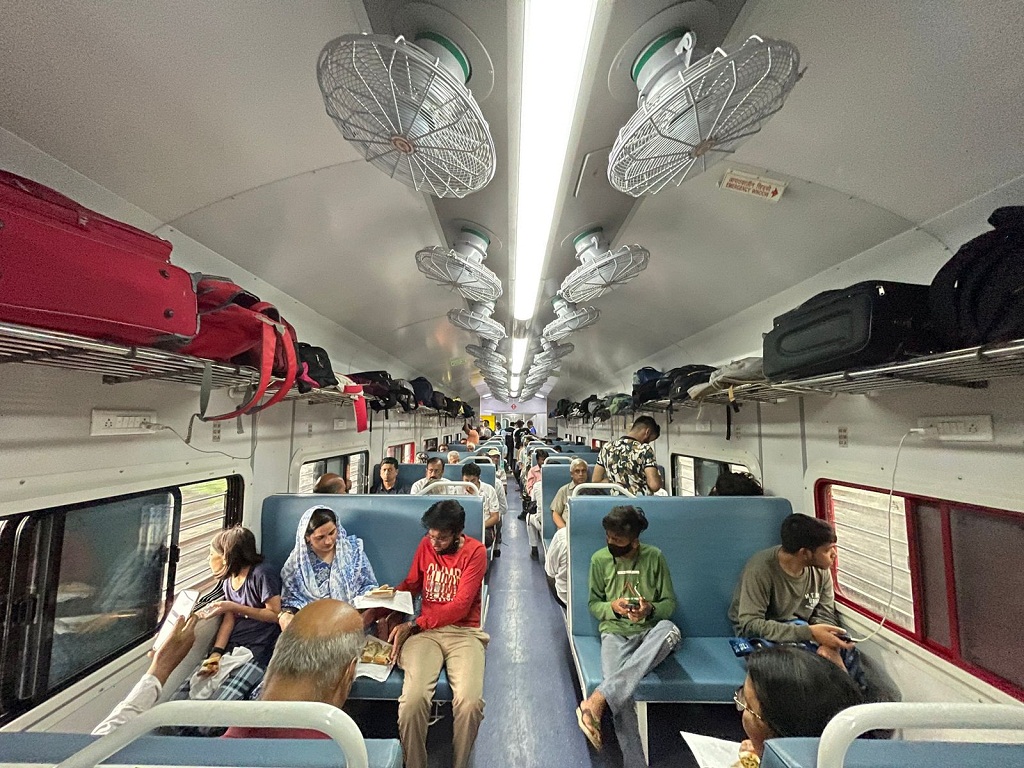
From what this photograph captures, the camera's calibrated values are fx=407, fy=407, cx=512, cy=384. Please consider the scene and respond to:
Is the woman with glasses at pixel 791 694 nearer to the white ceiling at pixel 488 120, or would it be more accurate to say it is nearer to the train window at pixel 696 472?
the white ceiling at pixel 488 120

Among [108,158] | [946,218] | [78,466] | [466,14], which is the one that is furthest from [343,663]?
[946,218]

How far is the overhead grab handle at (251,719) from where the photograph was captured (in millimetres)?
761

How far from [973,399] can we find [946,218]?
969 millimetres

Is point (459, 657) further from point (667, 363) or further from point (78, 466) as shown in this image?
point (667, 363)

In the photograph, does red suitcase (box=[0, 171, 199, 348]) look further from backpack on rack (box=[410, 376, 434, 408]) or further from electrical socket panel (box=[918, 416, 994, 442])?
backpack on rack (box=[410, 376, 434, 408])

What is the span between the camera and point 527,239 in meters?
3.12

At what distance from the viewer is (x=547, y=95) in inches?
67.6

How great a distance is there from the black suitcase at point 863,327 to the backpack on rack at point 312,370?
11.0 feet

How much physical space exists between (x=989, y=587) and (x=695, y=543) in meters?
1.55

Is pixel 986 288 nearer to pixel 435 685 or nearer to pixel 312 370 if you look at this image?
pixel 435 685

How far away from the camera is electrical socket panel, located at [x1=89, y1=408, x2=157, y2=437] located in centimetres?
215

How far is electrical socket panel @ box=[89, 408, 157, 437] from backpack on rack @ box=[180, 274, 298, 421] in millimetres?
620

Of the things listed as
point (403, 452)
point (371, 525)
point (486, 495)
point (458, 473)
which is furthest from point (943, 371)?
point (403, 452)

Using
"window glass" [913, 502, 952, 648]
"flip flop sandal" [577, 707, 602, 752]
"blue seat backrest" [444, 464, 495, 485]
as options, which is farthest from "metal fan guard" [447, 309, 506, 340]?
"window glass" [913, 502, 952, 648]
